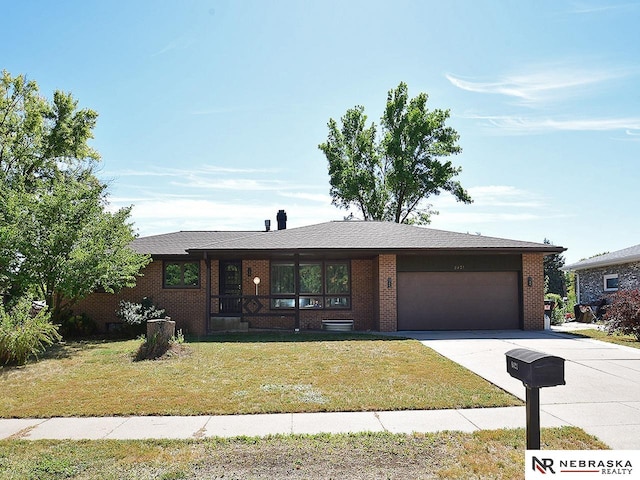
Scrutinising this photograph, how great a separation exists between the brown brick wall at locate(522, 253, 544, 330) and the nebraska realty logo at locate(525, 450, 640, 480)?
1159 centimetres

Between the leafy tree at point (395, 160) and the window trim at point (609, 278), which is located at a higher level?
the leafy tree at point (395, 160)

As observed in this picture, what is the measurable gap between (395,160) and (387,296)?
2046 cm

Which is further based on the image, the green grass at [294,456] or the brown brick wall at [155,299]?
the brown brick wall at [155,299]

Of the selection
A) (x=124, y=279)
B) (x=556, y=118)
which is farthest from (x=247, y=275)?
(x=556, y=118)

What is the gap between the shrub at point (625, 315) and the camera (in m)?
13.6

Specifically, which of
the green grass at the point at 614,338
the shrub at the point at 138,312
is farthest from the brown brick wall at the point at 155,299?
the green grass at the point at 614,338

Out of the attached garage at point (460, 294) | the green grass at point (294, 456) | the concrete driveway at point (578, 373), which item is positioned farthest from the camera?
the attached garage at point (460, 294)

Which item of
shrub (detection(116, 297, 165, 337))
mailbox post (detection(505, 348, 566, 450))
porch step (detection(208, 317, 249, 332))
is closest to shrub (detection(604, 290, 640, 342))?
porch step (detection(208, 317, 249, 332))

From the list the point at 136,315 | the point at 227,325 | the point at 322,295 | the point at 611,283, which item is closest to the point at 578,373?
the point at 322,295

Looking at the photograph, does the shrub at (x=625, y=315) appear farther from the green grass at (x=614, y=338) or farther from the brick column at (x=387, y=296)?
the brick column at (x=387, y=296)

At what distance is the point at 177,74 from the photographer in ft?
48.9

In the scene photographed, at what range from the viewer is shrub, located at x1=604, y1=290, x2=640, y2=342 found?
1357 cm

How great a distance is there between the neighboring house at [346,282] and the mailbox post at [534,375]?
35.0ft

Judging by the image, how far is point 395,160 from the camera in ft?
111
